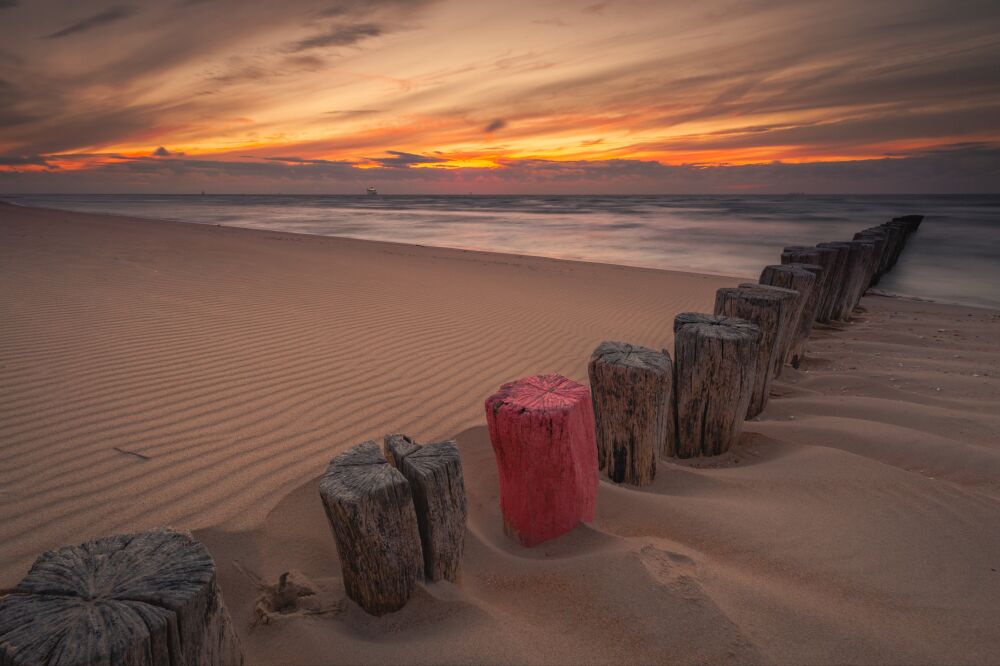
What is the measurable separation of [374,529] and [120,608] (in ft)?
2.18

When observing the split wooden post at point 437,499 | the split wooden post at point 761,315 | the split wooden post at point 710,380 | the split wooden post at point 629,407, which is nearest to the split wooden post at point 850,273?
Answer: the split wooden post at point 761,315

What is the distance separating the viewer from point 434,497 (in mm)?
1678

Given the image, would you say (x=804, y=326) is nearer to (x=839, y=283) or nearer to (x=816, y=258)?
(x=816, y=258)

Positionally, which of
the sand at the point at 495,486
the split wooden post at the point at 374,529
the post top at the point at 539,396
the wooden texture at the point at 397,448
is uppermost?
the post top at the point at 539,396

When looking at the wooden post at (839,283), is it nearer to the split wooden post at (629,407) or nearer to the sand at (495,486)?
the sand at (495,486)

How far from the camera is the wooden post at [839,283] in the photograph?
610 centimetres

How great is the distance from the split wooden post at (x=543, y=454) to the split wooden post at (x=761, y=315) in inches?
65.6

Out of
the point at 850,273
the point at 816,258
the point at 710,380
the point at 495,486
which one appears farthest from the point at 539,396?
the point at 850,273

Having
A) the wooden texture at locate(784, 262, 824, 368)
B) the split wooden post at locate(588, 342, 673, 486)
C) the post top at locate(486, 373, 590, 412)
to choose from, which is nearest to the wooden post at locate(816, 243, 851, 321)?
the wooden texture at locate(784, 262, 824, 368)

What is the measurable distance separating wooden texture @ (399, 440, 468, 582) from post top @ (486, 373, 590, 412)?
0.87 feet

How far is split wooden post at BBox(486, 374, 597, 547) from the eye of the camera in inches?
74.4

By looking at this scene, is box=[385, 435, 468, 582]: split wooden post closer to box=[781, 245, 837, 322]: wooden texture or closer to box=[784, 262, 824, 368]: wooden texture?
box=[784, 262, 824, 368]: wooden texture

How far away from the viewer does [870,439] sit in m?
3.04

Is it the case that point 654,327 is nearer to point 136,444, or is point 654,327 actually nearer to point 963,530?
point 963,530
